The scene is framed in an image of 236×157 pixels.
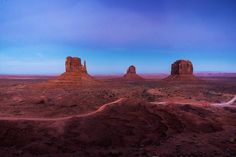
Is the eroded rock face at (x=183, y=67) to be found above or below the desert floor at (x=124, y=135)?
above

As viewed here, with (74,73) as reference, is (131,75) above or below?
below

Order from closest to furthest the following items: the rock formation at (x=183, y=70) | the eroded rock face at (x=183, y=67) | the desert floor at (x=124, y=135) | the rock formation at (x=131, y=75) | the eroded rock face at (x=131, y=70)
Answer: the desert floor at (x=124, y=135) → the rock formation at (x=183, y=70) → the eroded rock face at (x=183, y=67) → the rock formation at (x=131, y=75) → the eroded rock face at (x=131, y=70)

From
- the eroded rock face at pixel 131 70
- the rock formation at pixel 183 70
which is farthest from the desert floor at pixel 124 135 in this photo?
the eroded rock face at pixel 131 70

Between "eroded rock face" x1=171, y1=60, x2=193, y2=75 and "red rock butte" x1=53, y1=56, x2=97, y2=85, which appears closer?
"red rock butte" x1=53, y1=56, x2=97, y2=85

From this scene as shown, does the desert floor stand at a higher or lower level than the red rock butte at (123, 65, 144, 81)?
lower

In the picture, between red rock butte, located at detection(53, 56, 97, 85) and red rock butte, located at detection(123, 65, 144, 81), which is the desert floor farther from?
red rock butte, located at detection(123, 65, 144, 81)

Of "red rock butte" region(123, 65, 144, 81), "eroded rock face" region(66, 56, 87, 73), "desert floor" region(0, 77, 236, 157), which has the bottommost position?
"desert floor" region(0, 77, 236, 157)

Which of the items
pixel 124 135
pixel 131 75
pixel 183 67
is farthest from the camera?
pixel 131 75

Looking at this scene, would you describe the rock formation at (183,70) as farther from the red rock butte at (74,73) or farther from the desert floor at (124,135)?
the desert floor at (124,135)

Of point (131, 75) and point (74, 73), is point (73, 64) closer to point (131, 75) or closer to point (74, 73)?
point (74, 73)

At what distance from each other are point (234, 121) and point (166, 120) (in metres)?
9.57

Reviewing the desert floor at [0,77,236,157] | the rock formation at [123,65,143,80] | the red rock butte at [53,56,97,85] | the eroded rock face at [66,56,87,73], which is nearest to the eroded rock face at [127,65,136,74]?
the rock formation at [123,65,143,80]

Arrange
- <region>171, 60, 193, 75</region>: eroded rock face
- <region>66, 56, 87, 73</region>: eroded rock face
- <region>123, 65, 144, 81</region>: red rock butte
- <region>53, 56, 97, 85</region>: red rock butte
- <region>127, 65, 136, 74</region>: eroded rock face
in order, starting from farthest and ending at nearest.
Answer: <region>127, 65, 136, 74</region>: eroded rock face, <region>123, 65, 144, 81</region>: red rock butte, <region>171, 60, 193, 75</region>: eroded rock face, <region>66, 56, 87, 73</region>: eroded rock face, <region>53, 56, 97, 85</region>: red rock butte

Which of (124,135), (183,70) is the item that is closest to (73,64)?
(183,70)
